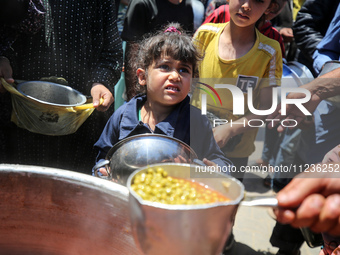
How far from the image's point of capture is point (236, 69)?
208 centimetres

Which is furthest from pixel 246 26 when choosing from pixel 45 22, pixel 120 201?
pixel 120 201

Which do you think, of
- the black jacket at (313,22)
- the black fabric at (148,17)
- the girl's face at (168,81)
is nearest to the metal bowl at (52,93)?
the girl's face at (168,81)

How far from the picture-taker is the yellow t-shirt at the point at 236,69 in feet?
6.76

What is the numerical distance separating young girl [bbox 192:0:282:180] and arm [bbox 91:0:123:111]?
545 millimetres

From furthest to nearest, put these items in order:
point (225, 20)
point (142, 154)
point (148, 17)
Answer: point (148, 17), point (225, 20), point (142, 154)

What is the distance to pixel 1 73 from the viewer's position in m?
1.62

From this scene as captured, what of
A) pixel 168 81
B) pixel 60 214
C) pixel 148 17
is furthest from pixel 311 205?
pixel 148 17

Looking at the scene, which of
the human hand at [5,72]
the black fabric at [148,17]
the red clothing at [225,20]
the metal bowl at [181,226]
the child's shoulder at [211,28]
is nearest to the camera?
the metal bowl at [181,226]

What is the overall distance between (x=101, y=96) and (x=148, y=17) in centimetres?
121

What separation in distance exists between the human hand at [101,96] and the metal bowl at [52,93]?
7 centimetres

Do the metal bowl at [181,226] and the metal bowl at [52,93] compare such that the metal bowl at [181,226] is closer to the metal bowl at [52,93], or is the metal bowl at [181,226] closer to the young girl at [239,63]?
the metal bowl at [52,93]

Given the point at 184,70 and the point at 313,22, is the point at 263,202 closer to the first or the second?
the point at 184,70

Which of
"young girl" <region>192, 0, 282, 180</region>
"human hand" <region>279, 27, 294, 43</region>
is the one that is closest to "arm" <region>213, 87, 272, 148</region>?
"young girl" <region>192, 0, 282, 180</region>

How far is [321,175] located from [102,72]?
1.37 metres
